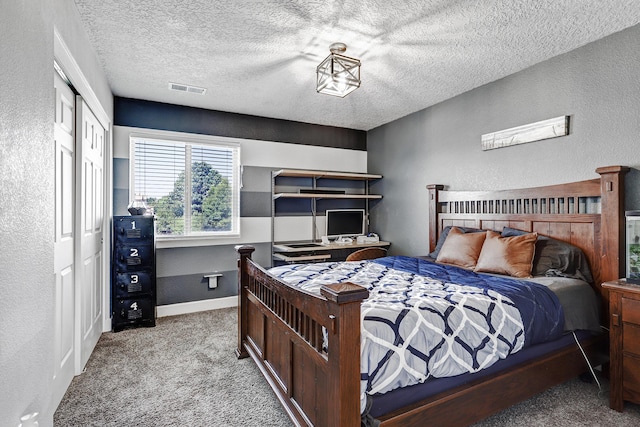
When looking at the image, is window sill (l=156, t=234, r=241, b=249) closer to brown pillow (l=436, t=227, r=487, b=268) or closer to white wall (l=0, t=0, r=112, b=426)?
white wall (l=0, t=0, r=112, b=426)

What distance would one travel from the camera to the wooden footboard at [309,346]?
136 cm

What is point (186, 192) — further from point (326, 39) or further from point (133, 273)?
point (326, 39)

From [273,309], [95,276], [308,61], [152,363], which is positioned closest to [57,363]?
[152,363]

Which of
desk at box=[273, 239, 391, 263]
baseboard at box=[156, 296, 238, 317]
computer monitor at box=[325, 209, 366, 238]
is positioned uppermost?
computer monitor at box=[325, 209, 366, 238]

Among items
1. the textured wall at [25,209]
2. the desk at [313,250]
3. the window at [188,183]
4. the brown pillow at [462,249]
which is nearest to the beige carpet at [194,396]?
the textured wall at [25,209]

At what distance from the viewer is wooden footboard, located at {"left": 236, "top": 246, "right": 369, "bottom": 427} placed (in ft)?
4.47

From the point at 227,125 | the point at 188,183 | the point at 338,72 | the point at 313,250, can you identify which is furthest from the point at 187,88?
the point at 313,250

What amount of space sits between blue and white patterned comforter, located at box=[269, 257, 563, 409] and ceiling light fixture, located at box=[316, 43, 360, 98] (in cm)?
152

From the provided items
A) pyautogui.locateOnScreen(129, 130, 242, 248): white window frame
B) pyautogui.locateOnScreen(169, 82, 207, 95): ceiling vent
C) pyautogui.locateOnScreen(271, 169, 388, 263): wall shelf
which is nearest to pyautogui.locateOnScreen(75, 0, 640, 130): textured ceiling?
pyautogui.locateOnScreen(169, 82, 207, 95): ceiling vent

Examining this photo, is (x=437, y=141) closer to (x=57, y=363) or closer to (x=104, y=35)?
(x=104, y=35)

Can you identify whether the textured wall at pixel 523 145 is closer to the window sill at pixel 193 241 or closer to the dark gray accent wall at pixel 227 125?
the dark gray accent wall at pixel 227 125

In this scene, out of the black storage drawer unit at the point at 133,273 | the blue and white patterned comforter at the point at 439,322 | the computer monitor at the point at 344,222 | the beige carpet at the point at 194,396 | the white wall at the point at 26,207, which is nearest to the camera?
the white wall at the point at 26,207

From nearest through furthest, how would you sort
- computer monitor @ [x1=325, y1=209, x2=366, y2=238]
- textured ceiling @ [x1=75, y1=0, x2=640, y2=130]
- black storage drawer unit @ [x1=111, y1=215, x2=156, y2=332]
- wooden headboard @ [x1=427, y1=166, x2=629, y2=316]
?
textured ceiling @ [x1=75, y1=0, x2=640, y2=130] < wooden headboard @ [x1=427, y1=166, x2=629, y2=316] < black storage drawer unit @ [x1=111, y1=215, x2=156, y2=332] < computer monitor @ [x1=325, y1=209, x2=366, y2=238]

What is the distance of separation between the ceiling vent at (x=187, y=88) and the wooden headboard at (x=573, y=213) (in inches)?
122
